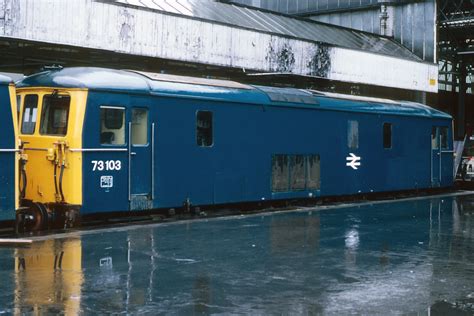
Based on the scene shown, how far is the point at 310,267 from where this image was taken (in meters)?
10.0

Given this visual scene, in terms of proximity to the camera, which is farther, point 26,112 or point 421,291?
point 26,112

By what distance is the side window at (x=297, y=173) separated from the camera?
20031 millimetres

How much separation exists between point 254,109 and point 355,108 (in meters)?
4.56

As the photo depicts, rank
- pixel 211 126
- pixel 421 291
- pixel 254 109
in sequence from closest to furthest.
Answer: pixel 421 291 → pixel 211 126 → pixel 254 109

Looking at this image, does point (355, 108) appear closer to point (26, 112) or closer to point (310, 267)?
point (26, 112)

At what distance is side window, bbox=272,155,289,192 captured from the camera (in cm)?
1945

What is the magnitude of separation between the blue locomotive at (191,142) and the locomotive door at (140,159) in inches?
0.8

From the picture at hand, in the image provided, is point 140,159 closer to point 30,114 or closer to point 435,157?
point 30,114

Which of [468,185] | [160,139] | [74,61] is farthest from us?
[468,185]

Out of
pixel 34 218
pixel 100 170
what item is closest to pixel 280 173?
pixel 100 170

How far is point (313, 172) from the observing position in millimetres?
20734

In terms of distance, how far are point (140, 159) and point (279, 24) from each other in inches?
A: 530

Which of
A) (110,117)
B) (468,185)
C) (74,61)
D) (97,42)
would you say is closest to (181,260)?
(110,117)

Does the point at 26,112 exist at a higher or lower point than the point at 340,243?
higher
